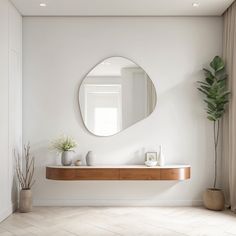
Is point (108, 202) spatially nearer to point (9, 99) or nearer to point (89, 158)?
point (89, 158)

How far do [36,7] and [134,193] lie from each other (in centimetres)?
301

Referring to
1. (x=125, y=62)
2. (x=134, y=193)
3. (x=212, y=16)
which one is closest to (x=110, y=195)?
(x=134, y=193)

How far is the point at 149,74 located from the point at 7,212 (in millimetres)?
2767

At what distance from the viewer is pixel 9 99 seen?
4430 mm

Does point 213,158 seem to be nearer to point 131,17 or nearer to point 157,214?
point 157,214

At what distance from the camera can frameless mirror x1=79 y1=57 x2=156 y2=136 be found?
16.3 feet

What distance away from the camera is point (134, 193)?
4926mm

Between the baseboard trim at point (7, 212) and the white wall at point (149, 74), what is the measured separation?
46 centimetres

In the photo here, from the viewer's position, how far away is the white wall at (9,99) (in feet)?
13.8

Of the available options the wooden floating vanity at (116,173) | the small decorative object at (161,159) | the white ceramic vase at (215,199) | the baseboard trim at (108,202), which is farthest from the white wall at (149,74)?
the wooden floating vanity at (116,173)

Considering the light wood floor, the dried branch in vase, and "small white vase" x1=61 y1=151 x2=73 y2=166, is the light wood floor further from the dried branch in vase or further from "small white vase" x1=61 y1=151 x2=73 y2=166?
"small white vase" x1=61 y1=151 x2=73 y2=166

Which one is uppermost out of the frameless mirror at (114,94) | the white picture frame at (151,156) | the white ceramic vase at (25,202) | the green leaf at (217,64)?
the green leaf at (217,64)

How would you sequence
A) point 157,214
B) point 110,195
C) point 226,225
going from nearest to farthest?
point 226,225
point 157,214
point 110,195

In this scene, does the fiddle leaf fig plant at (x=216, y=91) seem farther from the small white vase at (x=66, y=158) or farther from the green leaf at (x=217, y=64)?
the small white vase at (x=66, y=158)
